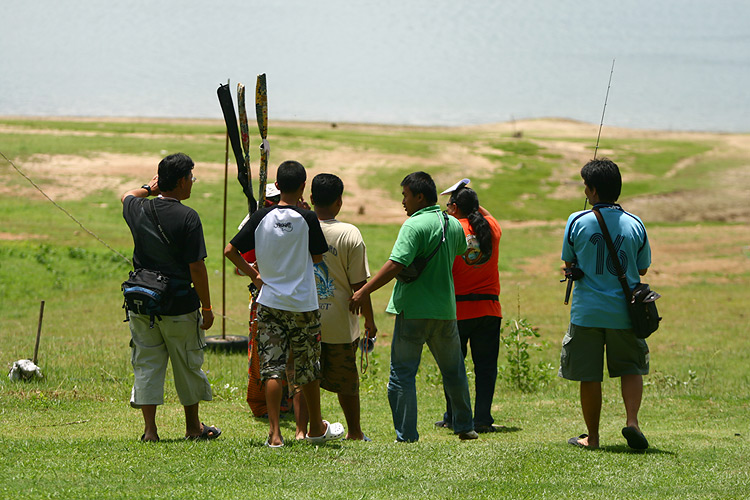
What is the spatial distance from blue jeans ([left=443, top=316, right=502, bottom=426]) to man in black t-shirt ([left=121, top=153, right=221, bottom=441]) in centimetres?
237

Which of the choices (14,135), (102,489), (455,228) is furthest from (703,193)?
(102,489)

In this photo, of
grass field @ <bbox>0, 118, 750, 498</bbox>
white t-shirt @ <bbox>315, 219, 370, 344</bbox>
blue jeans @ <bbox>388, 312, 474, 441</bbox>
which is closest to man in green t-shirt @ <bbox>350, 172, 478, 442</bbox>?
blue jeans @ <bbox>388, 312, 474, 441</bbox>

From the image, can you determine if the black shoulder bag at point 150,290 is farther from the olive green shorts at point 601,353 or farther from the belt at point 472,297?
the olive green shorts at point 601,353

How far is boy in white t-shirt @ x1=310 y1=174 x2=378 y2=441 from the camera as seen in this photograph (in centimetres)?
595

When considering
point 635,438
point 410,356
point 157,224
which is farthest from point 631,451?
point 157,224

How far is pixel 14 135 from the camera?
43062 mm

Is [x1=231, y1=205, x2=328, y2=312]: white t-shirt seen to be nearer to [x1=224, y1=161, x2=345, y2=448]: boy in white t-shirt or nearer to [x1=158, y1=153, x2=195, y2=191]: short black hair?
[x1=224, y1=161, x2=345, y2=448]: boy in white t-shirt

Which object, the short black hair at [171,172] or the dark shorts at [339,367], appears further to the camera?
the dark shorts at [339,367]

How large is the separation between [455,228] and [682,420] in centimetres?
319

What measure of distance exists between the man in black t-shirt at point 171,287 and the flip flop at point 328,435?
2.65 feet

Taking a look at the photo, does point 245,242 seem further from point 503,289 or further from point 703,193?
point 703,193

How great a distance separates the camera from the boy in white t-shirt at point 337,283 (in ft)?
19.5

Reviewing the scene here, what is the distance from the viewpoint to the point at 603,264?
577 cm

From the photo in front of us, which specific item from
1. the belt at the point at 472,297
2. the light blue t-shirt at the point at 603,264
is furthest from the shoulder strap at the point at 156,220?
the light blue t-shirt at the point at 603,264
